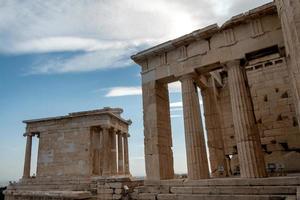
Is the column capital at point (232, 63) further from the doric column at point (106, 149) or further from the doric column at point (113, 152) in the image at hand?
the doric column at point (113, 152)

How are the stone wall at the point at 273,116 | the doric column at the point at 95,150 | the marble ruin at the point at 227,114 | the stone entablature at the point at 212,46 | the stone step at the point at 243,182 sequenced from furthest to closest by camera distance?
the doric column at the point at 95,150 < the stone wall at the point at 273,116 < the stone entablature at the point at 212,46 < the marble ruin at the point at 227,114 < the stone step at the point at 243,182

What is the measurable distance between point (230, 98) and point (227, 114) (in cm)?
342

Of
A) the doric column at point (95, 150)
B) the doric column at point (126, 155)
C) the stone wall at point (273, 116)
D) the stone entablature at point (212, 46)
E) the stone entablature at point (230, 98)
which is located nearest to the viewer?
the stone entablature at point (230, 98)

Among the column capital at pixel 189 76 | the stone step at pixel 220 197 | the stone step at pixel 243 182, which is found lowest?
the stone step at pixel 220 197

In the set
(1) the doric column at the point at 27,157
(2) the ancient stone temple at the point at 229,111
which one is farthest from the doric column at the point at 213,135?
(1) the doric column at the point at 27,157

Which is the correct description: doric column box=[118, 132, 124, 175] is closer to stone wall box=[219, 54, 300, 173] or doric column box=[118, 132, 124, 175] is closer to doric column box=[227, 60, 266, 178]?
stone wall box=[219, 54, 300, 173]

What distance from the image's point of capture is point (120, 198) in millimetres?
10352

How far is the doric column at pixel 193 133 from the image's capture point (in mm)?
9971

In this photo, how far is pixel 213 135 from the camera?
41.5ft

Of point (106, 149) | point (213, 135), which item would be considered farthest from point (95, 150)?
point (213, 135)

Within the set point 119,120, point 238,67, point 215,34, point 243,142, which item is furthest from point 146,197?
point 119,120

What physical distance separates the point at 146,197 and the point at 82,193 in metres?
4.46

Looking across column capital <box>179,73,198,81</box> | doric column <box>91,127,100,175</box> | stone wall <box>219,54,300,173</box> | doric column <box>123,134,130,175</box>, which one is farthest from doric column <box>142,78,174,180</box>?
doric column <box>123,134,130,175</box>

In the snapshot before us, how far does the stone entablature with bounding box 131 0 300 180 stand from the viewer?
30.6 ft
